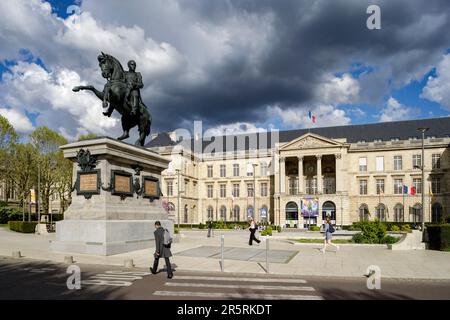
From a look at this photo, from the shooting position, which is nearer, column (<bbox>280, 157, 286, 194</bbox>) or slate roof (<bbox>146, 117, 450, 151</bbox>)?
slate roof (<bbox>146, 117, 450, 151</bbox>)

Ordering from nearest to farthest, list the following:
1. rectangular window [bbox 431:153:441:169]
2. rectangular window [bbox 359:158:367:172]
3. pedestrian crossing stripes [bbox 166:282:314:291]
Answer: pedestrian crossing stripes [bbox 166:282:314:291]
rectangular window [bbox 431:153:441:169]
rectangular window [bbox 359:158:367:172]

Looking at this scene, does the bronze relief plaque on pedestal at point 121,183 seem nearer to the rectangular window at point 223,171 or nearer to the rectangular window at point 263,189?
the rectangular window at point 263,189

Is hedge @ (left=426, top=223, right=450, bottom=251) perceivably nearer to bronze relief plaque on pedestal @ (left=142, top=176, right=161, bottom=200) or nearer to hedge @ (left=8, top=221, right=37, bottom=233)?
bronze relief plaque on pedestal @ (left=142, top=176, right=161, bottom=200)

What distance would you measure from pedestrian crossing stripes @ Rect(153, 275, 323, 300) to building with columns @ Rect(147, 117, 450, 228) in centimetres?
4899

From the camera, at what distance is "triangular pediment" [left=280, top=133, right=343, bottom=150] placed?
66.1m

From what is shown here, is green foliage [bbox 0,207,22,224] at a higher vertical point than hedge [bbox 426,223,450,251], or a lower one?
lower

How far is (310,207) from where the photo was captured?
64.0 m

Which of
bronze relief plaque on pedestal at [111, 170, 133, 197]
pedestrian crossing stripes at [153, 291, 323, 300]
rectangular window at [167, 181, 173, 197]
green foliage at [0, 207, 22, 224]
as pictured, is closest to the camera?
pedestrian crossing stripes at [153, 291, 323, 300]

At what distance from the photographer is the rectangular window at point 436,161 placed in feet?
209

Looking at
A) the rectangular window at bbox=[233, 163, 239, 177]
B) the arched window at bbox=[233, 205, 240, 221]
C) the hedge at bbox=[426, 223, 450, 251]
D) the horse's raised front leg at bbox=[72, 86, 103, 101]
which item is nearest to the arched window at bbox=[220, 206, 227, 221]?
the arched window at bbox=[233, 205, 240, 221]

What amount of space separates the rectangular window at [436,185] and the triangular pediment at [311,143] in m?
17.6

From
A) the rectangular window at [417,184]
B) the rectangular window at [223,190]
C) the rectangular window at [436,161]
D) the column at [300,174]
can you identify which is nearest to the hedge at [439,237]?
the column at [300,174]

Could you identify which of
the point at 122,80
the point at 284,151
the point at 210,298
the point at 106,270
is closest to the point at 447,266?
the point at 210,298

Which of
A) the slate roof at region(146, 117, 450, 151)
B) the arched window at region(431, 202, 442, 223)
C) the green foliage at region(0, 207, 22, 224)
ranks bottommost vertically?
the arched window at region(431, 202, 442, 223)
